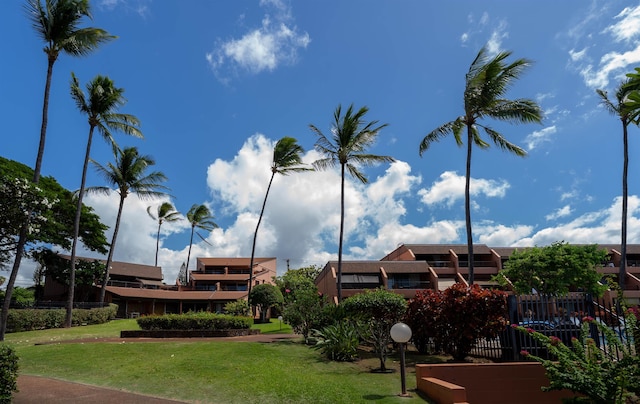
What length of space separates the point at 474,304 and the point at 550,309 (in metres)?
2.10

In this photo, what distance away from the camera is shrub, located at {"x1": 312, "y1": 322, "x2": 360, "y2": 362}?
12281 millimetres

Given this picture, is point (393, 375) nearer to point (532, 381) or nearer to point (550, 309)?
point (532, 381)

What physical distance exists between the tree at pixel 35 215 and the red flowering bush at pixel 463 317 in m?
17.0

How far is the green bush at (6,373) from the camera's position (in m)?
6.91

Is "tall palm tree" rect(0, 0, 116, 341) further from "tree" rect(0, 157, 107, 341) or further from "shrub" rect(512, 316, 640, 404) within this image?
"shrub" rect(512, 316, 640, 404)

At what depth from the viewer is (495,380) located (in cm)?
915

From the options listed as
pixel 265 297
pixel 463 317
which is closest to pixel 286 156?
pixel 265 297

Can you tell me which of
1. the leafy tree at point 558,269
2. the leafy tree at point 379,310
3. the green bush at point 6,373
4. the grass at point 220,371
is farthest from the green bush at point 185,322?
the leafy tree at point 558,269

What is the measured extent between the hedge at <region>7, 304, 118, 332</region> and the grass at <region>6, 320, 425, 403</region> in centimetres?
980

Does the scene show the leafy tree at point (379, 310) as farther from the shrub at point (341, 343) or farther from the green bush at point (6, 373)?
the green bush at point (6, 373)

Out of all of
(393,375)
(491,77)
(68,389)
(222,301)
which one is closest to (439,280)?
(222,301)

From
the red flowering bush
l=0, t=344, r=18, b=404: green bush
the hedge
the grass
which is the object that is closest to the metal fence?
the red flowering bush

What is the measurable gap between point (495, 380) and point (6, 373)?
963cm

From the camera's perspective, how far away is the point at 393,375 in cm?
1037
